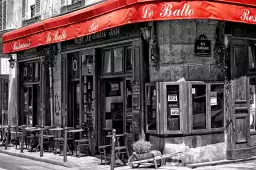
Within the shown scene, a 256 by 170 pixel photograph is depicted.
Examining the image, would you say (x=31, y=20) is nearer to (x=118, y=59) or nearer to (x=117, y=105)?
(x=118, y=59)

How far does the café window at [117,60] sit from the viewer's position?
42.4 ft

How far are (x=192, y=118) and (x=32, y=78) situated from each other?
8989 millimetres

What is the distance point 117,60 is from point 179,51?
2.64 metres

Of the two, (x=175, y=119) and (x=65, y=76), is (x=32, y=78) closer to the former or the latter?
(x=65, y=76)

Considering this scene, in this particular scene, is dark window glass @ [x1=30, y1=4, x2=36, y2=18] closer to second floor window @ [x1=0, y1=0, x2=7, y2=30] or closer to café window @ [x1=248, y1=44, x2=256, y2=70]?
second floor window @ [x1=0, y1=0, x2=7, y2=30]

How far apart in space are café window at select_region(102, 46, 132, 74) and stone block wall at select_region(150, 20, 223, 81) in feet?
5.18

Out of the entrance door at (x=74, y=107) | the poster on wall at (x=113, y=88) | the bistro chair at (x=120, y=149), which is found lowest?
the bistro chair at (x=120, y=149)

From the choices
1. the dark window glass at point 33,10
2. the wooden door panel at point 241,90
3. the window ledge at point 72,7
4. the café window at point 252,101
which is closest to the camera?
the wooden door panel at point 241,90

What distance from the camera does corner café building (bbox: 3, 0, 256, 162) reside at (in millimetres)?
10969

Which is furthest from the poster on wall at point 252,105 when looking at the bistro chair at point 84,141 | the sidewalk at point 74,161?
the bistro chair at point 84,141

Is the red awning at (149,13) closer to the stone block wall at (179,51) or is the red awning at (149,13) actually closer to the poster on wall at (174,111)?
the stone block wall at (179,51)

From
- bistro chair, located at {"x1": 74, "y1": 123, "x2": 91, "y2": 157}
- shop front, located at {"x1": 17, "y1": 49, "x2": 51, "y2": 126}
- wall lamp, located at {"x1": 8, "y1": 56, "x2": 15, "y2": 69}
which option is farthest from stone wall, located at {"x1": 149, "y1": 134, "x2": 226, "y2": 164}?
wall lamp, located at {"x1": 8, "y1": 56, "x2": 15, "y2": 69}

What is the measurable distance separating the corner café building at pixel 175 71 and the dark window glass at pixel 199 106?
3 centimetres

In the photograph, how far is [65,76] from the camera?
614 inches
